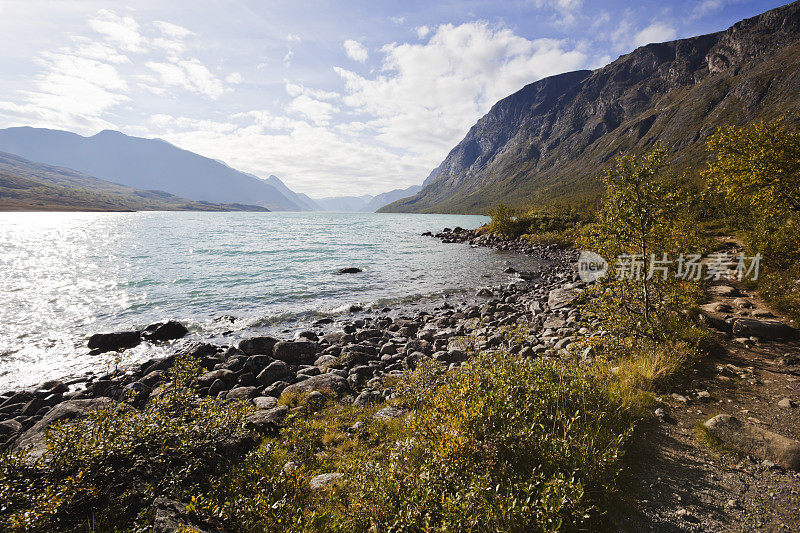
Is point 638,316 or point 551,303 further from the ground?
point 638,316

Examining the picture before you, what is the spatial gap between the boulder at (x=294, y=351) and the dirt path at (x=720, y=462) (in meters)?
13.6

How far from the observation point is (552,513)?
15.9ft

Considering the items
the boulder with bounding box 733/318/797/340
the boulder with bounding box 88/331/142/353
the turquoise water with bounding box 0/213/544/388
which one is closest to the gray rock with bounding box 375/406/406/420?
the turquoise water with bounding box 0/213/544/388

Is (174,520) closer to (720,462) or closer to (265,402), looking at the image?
(265,402)

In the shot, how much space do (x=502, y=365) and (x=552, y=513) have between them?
4075 mm

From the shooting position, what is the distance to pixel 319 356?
1616 centimetres

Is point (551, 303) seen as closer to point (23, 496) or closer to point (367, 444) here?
point (367, 444)

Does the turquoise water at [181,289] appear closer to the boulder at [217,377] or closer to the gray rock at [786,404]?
the boulder at [217,377]

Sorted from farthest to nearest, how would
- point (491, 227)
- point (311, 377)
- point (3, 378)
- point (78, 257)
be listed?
1. point (491, 227)
2. point (78, 257)
3. point (3, 378)
4. point (311, 377)

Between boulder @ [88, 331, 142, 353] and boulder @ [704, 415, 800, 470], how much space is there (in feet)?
81.7

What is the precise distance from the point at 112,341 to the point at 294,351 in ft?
36.2

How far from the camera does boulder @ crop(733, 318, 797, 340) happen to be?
11.5 m

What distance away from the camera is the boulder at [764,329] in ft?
37.7

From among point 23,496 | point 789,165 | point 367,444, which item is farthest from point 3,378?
point 789,165
